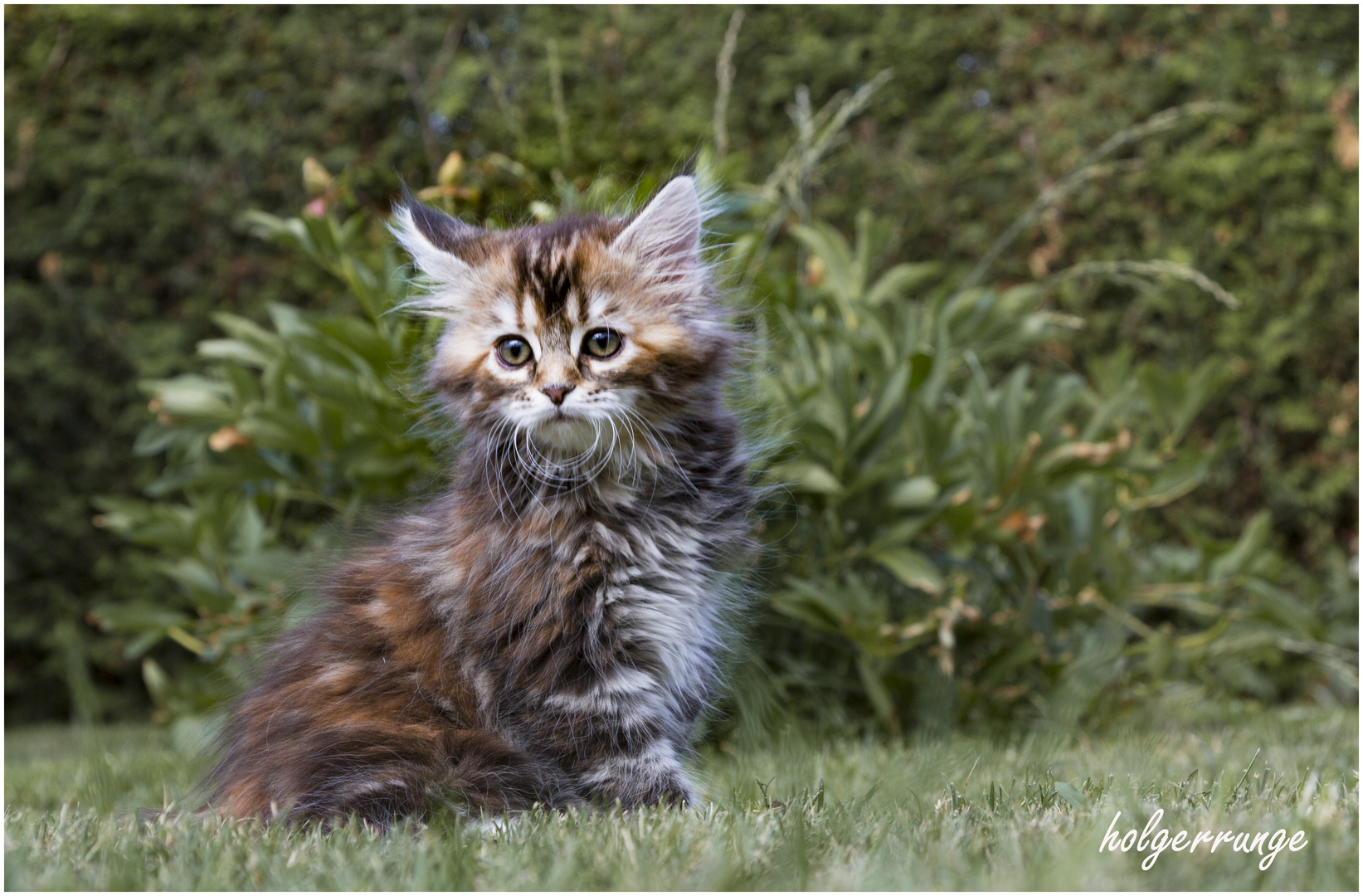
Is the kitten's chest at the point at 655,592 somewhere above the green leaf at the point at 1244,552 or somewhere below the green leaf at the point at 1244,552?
above

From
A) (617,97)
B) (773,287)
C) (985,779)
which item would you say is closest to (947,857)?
(985,779)

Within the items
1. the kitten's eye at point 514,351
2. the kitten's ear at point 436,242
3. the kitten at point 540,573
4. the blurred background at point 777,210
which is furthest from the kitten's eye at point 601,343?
the blurred background at point 777,210

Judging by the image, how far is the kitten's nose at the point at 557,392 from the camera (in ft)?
5.92

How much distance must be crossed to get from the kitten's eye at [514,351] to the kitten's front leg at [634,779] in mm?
744

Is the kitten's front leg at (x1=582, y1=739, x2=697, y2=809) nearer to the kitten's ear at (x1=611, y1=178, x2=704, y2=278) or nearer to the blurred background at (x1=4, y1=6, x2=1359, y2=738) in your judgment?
the kitten's ear at (x1=611, y1=178, x2=704, y2=278)

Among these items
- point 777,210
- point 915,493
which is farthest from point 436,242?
point 777,210

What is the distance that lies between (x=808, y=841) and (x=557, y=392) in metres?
0.86

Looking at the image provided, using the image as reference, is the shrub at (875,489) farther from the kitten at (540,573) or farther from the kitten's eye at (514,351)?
the kitten's eye at (514,351)

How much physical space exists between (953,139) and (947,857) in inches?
156

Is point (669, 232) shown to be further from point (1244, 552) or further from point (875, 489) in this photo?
point (1244, 552)

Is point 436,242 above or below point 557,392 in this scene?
above

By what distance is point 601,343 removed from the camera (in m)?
1.88

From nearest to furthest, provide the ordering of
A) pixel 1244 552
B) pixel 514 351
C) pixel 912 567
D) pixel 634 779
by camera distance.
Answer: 1. pixel 634 779
2. pixel 514 351
3. pixel 912 567
4. pixel 1244 552

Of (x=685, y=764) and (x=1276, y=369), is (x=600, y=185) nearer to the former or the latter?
(x=685, y=764)
